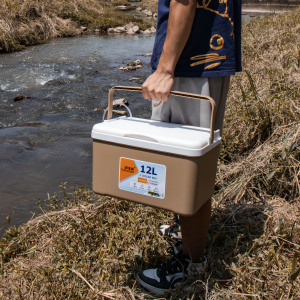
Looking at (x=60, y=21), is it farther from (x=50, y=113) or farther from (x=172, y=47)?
(x=172, y=47)

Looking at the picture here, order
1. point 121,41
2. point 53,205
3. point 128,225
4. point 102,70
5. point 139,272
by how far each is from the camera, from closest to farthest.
Result: 1. point 139,272
2. point 128,225
3. point 53,205
4. point 102,70
5. point 121,41

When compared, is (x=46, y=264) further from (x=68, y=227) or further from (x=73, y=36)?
(x=73, y=36)

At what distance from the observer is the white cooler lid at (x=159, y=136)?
4.47 ft

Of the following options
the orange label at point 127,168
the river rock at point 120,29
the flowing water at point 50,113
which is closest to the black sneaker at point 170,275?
the orange label at point 127,168

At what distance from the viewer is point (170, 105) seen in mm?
1690

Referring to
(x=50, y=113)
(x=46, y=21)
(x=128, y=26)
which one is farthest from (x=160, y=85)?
(x=128, y=26)

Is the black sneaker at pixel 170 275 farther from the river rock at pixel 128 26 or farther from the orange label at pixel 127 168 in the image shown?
the river rock at pixel 128 26

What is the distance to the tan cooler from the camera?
1.38 metres

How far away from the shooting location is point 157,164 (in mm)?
1413

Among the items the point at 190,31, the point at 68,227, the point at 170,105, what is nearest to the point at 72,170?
the point at 68,227

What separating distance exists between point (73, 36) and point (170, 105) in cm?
1405

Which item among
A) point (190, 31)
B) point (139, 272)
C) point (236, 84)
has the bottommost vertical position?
point (139, 272)

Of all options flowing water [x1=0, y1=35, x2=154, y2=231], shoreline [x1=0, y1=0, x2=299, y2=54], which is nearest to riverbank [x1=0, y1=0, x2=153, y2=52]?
shoreline [x1=0, y1=0, x2=299, y2=54]

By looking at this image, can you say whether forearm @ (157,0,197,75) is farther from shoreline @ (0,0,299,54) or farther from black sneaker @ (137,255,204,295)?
shoreline @ (0,0,299,54)
